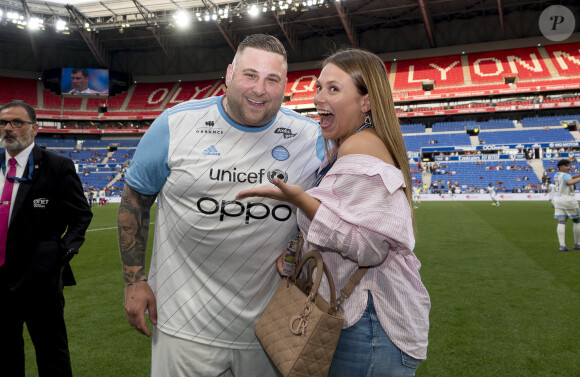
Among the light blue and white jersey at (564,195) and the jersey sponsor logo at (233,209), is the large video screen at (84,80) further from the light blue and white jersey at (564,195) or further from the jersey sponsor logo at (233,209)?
the jersey sponsor logo at (233,209)

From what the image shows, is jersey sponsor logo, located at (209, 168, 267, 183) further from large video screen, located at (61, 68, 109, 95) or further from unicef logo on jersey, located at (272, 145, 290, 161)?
large video screen, located at (61, 68, 109, 95)

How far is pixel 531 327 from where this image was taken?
187 inches

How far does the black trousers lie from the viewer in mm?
2830

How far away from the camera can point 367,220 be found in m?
1.34

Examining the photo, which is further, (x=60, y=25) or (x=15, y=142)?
(x=60, y=25)

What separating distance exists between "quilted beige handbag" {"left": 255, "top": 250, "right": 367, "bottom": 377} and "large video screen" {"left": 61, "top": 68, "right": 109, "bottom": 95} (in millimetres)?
52249

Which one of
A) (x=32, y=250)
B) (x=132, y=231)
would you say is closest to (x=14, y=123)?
(x=32, y=250)

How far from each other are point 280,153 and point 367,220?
2.65 ft

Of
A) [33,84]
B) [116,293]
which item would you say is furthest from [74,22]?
[116,293]

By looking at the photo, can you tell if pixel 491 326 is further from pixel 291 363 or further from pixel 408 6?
pixel 408 6

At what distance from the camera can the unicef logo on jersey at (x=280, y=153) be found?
2.02m

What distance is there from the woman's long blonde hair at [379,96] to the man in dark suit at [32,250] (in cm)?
256

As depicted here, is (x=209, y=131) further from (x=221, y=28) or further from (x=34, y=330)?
(x=221, y=28)

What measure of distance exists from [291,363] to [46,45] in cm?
5493
